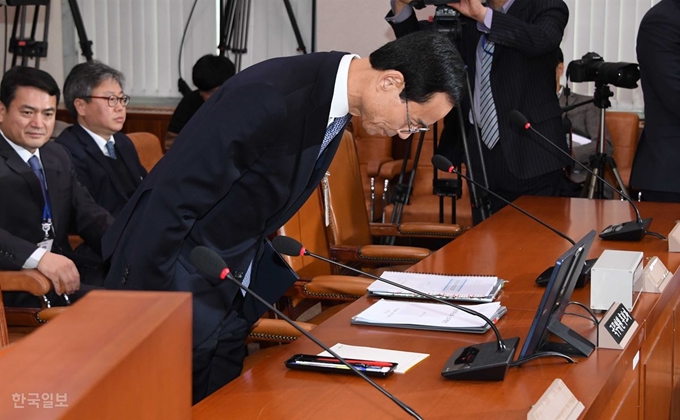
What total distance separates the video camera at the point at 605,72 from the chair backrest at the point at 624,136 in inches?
42.9

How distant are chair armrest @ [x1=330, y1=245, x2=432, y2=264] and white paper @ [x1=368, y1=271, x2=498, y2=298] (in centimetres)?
72

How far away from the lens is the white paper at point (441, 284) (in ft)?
6.75

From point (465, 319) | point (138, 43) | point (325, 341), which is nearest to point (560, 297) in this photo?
point (465, 319)

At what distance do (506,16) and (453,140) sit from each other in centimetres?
69

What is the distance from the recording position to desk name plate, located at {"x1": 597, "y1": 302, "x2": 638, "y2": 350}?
5.56ft

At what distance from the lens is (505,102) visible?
3314mm

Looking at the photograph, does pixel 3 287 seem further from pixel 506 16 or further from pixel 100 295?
pixel 100 295

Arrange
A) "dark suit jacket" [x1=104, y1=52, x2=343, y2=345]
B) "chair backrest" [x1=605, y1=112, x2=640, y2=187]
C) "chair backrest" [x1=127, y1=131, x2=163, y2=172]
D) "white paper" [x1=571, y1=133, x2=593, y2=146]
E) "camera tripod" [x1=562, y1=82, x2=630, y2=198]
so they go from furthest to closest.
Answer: "chair backrest" [x1=605, y1=112, x2=640, y2=187] → "white paper" [x1=571, y1=133, x2=593, y2=146] → "chair backrest" [x1=127, y1=131, x2=163, y2=172] → "camera tripod" [x1=562, y1=82, x2=630, y2=198] → "dark suit jacket" [x1=104, y1=52, x2=343, y2=345]

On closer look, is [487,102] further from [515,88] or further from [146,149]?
[146,149]

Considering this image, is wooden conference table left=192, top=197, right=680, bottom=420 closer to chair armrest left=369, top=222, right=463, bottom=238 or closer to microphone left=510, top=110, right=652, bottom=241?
microphone left=510, top=110, right=652, bottom=241

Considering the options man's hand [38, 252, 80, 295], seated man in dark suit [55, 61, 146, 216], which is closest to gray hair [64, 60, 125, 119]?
seated man in dark suit [55, 61, 146, 216]

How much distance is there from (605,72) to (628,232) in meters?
1.41

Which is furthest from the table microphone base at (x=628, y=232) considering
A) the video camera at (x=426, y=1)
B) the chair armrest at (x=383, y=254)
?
the video camera at (x=426, y=1)

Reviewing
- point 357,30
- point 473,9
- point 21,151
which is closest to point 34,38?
point 357,30
